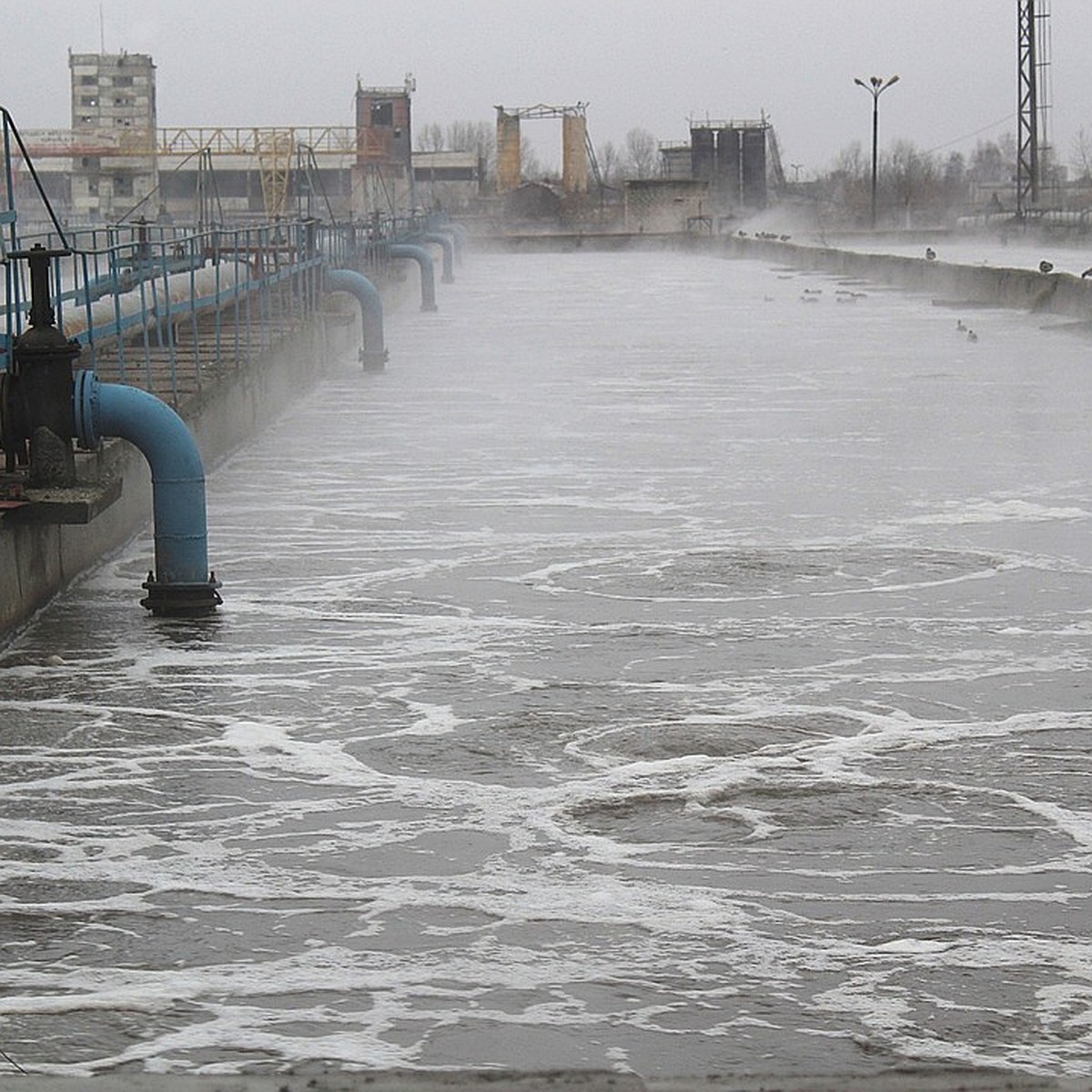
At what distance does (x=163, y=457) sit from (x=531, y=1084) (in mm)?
6050

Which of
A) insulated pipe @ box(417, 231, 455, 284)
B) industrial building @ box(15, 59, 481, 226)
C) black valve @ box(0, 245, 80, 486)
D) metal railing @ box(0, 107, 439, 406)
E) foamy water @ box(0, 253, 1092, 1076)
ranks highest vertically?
industrial building @ box(15, 59, 481, 226)

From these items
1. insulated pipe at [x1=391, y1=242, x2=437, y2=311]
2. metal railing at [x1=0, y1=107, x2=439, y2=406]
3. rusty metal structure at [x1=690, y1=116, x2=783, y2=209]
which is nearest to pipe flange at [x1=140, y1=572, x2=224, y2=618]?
metal railing at [x1=0, y1=107, x2=439, y2=406]

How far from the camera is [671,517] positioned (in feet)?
44.8

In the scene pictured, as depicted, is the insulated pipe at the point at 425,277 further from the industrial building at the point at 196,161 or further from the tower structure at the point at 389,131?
the tower structure at the point at 389,131

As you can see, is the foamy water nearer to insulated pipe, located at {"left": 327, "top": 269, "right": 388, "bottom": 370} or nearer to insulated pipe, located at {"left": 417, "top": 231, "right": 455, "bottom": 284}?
insulated pipe, located at {"left": 327, "top": 269, "right": 388, "bottom": 370}

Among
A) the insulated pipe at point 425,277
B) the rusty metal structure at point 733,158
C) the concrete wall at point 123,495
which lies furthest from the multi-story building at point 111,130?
the concrete wall at point 123,495

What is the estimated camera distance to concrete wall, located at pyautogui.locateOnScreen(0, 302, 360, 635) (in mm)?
10203

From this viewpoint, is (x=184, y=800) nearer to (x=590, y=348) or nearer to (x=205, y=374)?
(x=205, y=374)

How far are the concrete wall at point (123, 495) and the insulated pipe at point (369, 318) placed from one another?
341cm

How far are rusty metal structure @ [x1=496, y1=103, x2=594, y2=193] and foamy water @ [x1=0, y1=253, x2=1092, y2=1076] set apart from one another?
102 meters

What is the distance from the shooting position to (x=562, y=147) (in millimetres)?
122000

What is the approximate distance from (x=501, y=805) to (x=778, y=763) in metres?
1.11

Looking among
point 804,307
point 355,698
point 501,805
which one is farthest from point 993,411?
point 804,307

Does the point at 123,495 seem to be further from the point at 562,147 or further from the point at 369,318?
the point at 562,147
